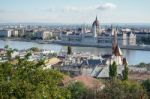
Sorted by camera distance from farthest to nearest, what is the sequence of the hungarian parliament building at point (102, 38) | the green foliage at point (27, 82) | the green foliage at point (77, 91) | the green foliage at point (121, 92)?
the hungarian parliament building at point (102, 38), the green foliage at point (77, 91), the green foliage at point (121, 92), the green foliage at point (27, 82)

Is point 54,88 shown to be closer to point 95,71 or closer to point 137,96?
point 137,96

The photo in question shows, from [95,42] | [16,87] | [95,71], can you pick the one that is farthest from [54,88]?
[95,42]

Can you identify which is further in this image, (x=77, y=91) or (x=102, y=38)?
(x=102, y=38)

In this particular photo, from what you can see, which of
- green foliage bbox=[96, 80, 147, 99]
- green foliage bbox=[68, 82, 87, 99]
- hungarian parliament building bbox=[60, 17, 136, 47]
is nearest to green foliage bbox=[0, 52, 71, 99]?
green foliage bbox=[96, 80, 147, 99]

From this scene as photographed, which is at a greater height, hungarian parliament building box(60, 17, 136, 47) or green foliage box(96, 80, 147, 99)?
green foliage box(96, 80, 147, 99)

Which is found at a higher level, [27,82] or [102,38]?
[27,82]

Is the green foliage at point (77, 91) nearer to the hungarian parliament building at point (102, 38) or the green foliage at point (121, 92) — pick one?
the green foliage at point (121, 92)

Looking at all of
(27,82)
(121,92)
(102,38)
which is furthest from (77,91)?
(102,38)

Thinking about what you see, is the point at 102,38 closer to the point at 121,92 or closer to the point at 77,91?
the point at 77,91

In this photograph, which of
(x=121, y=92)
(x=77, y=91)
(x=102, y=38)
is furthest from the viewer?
(x=102, y=38)

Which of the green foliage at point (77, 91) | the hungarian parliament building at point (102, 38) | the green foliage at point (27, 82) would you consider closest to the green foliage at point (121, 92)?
the green foliage at point (77, 91)

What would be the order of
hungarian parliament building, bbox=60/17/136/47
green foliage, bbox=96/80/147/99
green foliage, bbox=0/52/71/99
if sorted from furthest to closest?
hungarian parliament building, bbox=60/17/136/47, green foliage, bbox=96/80/147/99, green foliage, bbox=0/52/71/99

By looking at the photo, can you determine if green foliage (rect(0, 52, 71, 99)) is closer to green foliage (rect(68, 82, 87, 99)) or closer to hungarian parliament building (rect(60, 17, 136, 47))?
green foliage (rect(68, 82, 87, 99))
